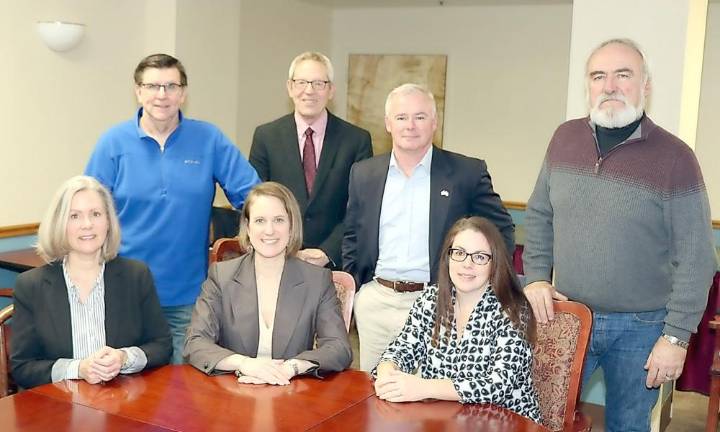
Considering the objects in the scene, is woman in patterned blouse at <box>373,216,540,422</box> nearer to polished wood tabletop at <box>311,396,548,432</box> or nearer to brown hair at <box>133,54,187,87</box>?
polished wood tabletop at <box>311,396,548,432</box>

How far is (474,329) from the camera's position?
2.25 meters

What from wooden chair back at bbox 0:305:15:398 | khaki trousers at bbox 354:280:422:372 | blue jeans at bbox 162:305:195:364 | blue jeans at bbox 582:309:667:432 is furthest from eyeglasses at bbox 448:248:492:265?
wooden chair back at bbox 0:305:15:398

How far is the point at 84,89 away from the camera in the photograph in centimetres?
460

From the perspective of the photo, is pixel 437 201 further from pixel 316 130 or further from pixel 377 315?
pixel 316 130

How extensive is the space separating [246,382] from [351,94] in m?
5.43

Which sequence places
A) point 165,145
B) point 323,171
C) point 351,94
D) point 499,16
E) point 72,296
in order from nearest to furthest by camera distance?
1. point 72,296
2. point 165,145
3. point 323,171
4. point 499,16
5. point 351,94

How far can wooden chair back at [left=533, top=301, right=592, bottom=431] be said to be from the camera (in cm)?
238

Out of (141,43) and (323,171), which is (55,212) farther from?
(141,43)

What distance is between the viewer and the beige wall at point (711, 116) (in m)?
6.02

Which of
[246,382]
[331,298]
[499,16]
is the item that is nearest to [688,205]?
[331,298]

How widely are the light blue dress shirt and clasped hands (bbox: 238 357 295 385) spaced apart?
29.4 inches

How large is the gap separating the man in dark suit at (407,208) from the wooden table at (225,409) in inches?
27.8

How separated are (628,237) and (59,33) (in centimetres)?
331

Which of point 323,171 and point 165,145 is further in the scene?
point 323,171
